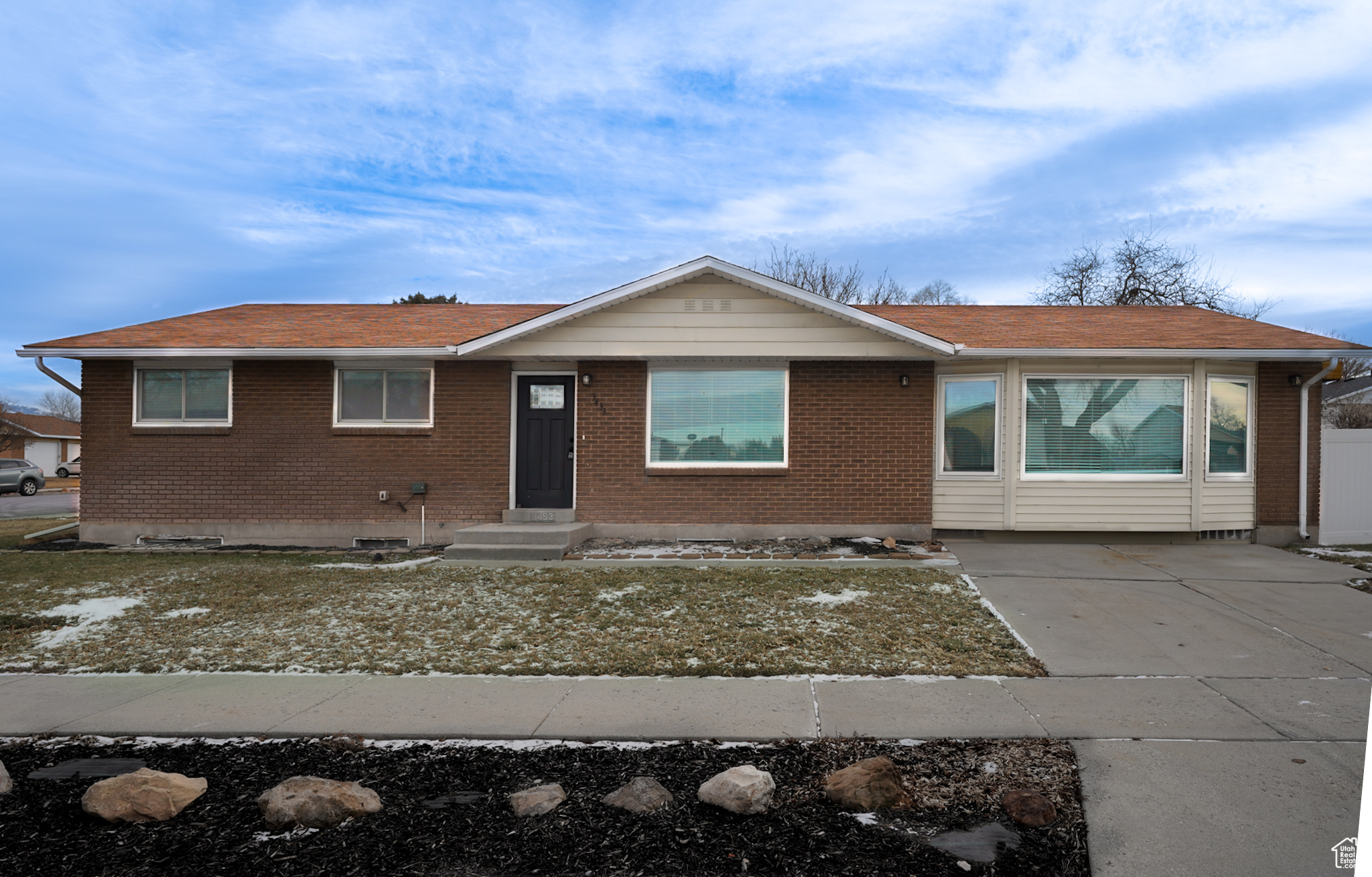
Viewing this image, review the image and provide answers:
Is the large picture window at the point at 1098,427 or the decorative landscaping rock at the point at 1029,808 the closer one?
the decorative landscaping rock at the point at 1029,808

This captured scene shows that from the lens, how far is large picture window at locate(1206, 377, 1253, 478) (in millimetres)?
11016

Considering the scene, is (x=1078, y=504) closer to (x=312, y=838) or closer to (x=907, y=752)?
(x=907, y=752)

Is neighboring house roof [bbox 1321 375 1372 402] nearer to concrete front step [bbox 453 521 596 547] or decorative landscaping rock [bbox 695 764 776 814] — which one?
concrete front step [bbox 453 521 596 547]

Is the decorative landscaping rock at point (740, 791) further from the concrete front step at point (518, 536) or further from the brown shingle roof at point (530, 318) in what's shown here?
the brown shingle roof at point (530, 318)

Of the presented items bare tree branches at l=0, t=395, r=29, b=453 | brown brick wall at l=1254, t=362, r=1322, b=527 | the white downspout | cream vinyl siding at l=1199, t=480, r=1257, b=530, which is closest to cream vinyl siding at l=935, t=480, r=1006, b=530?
cream vinyl siding at l=1199, t=480, r=1257, b=530

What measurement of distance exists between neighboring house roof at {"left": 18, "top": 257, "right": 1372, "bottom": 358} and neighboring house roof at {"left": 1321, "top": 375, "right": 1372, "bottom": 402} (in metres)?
25.2

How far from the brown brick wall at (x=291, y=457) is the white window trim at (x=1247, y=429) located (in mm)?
9843

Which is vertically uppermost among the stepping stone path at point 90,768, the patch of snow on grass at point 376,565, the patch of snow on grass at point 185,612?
the patch of snow on grass at point 376,565

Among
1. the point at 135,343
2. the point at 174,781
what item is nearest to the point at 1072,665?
the point at 174,781

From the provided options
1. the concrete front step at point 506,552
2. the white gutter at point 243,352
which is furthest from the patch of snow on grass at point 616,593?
the white gutter at point 243,352

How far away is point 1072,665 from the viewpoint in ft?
18.7

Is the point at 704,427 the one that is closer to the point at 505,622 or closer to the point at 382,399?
the point at 382,399

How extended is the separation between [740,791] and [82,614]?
275 inches

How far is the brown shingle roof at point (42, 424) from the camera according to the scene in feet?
148
